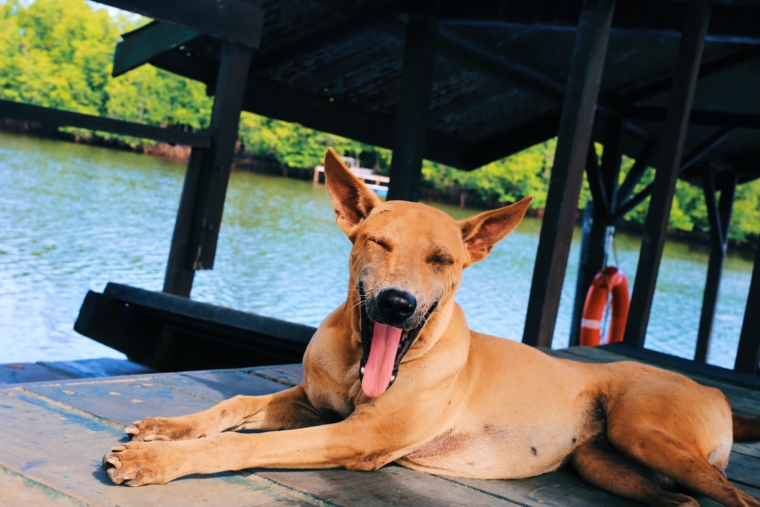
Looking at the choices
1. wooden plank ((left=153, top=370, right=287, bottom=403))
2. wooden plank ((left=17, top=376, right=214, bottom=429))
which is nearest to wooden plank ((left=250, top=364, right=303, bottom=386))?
wooden plank ((left=153, top=370, right=287, bottom=403))

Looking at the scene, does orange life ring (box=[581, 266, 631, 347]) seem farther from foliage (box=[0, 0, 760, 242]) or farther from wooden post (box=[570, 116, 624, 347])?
foliage (box=[0, 0, 760, 242])

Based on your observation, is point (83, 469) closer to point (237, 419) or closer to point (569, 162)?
point (237, 419)

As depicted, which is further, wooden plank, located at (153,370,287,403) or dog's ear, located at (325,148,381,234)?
wooden plank, located at (153,370,287,403)

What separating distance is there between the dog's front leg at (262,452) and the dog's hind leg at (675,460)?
0.77 metres

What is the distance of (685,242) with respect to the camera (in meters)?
40.8

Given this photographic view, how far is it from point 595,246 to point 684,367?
5878 millimetres

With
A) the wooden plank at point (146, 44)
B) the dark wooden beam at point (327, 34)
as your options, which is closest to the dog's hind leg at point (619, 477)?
the wooden plank at point (146, 44)

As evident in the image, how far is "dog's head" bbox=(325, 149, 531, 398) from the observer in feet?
7.52

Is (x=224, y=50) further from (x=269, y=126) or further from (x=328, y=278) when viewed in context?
(x=269, y=126)

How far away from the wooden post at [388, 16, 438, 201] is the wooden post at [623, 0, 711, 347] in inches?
81.1

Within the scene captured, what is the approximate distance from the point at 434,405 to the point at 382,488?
351 mm

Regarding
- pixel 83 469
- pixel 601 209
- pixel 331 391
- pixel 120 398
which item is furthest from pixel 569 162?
pixel 601 209

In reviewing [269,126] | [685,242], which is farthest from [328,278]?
[685,242]

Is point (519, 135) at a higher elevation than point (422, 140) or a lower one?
higher
